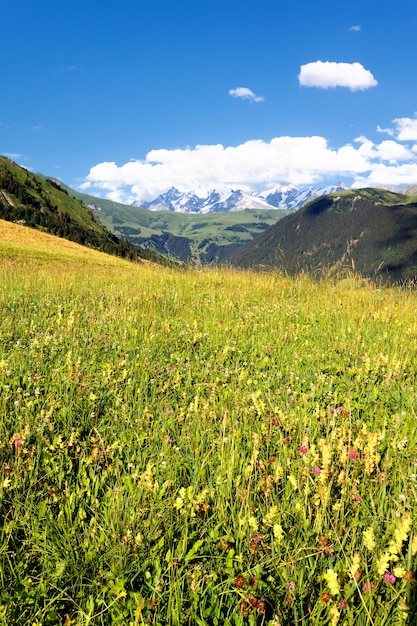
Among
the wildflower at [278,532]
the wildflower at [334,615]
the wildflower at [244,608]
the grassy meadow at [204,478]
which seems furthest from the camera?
the wildflower at [278,532]

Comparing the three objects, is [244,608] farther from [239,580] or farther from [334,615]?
[334,615]

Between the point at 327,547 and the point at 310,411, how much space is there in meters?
2.17

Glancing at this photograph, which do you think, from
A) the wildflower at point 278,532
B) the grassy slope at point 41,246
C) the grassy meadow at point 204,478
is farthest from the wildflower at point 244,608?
the grassy slope at point 41,246

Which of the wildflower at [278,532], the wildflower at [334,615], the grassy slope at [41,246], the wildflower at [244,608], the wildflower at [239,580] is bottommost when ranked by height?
the wildflower at [244,608]

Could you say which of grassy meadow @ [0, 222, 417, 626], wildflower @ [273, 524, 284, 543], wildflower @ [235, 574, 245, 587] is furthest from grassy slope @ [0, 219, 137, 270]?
wildflower @ [235, 574, 245, 587]

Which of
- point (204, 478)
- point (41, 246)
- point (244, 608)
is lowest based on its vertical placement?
point (244, 608)

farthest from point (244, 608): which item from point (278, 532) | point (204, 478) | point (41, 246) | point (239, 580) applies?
point (41, 246)

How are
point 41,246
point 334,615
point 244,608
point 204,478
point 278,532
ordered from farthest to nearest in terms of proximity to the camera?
1. point 41,246
2. point 204,478
3. point 278,532
4. point 244,608
5. point 334,615

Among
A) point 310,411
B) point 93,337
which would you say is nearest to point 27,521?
point 310,411

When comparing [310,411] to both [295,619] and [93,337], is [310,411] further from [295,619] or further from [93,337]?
[93,337]

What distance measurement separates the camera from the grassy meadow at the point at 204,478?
7.77 ft

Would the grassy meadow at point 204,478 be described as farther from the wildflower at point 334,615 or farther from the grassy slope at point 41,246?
the grassy slope at point 41,246

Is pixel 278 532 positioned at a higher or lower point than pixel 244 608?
higher

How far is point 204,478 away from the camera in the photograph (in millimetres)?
3381
